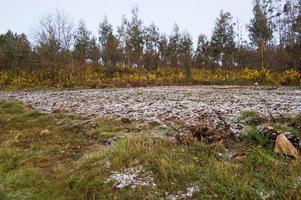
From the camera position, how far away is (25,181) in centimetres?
478

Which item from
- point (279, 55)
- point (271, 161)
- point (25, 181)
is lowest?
point (25, 181)

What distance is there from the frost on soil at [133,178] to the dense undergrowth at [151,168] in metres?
0.07

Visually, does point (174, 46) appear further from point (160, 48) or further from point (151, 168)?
point (151, 168)

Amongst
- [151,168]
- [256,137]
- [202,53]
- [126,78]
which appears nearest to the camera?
[151,168]

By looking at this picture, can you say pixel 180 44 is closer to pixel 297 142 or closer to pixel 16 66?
pixel 16 66

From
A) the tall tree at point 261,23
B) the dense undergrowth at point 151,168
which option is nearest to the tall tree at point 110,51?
the tall tree at point 261,23

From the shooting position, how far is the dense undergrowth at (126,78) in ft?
80.6

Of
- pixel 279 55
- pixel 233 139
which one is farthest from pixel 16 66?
pixel 233 139

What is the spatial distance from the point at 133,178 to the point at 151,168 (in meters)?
0.30

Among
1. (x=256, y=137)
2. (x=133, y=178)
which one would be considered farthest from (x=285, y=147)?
(x=133, y=178)

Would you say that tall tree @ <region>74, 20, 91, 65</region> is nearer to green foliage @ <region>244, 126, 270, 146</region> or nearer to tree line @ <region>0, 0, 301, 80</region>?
tree line @ <region>0, 0, 301, 80</region>

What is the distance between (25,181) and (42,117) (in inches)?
206

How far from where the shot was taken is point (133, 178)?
174 inches

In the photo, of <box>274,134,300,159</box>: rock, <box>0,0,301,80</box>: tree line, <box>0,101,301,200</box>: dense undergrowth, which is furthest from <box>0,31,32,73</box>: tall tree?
<box>274,134,300,159</box>: rock
